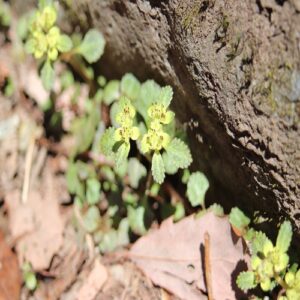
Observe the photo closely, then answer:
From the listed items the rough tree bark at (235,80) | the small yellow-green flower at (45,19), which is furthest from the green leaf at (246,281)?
the small yellow-green flower at (45,19)

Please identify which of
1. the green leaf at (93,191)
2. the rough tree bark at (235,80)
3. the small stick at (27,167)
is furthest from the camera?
the small stick at (27,167)

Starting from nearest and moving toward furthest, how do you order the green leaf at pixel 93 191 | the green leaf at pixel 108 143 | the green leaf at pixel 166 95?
1. the green leaf at pixel 166 95
2. the green leaf at pixel 108 143
3. the green leaf at pixel 93 191

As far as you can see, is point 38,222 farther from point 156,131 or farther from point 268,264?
point 268,264

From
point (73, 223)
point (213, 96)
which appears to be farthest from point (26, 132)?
point (213, 96)

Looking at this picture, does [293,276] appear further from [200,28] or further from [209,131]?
[200,28]

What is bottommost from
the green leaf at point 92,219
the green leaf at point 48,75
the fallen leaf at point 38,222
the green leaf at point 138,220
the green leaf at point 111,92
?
the fallen leaf at point 38,222

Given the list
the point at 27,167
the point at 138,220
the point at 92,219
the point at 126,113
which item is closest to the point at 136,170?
the point at 138,220

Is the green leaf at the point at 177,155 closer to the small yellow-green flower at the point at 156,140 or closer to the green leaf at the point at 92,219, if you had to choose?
the small yellow-green flower at the point at 156,140
